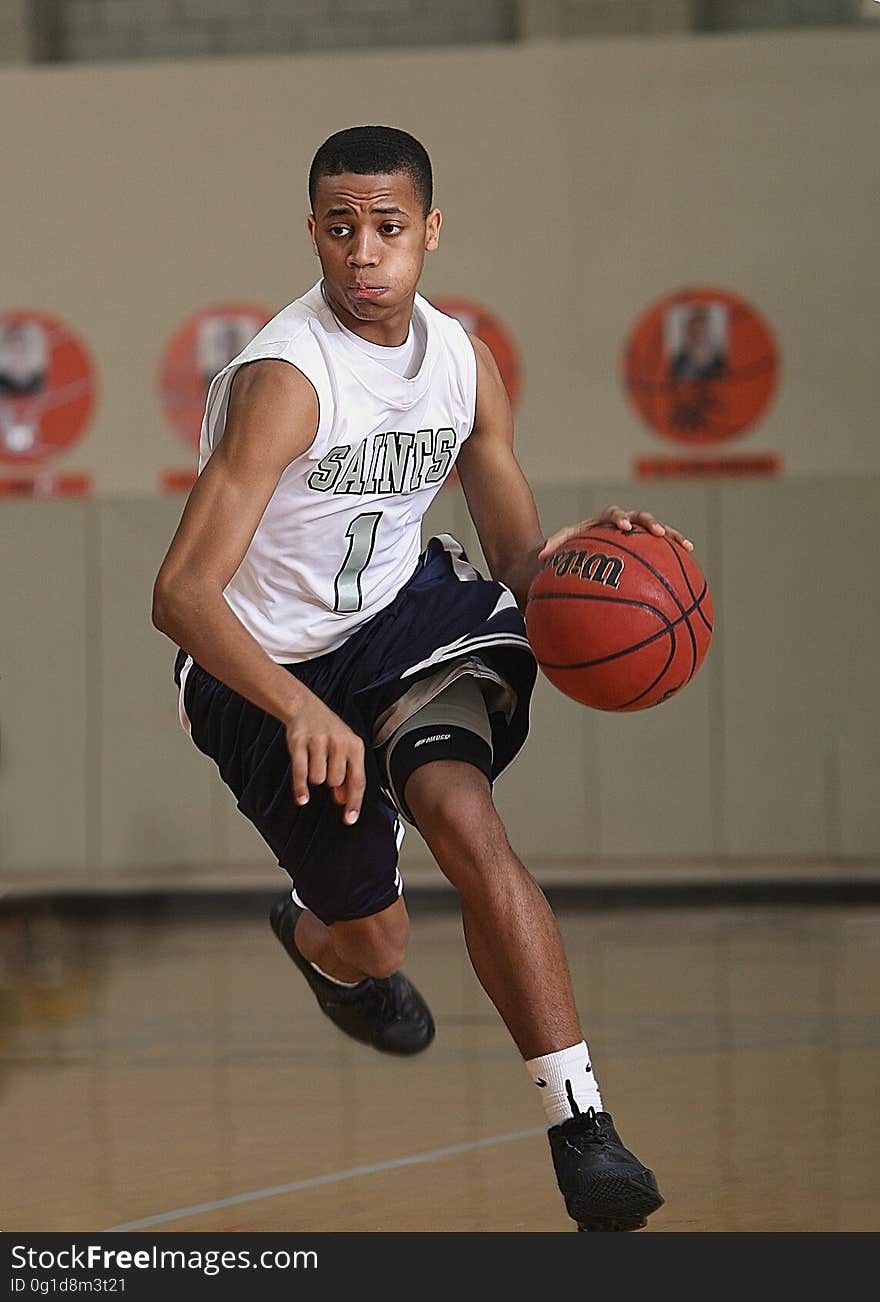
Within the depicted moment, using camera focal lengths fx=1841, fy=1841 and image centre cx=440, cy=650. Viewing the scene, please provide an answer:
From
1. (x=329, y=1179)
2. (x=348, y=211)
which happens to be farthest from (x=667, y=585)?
(x=329, y=1179)

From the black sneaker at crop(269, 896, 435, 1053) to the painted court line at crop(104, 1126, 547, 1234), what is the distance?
0.31m

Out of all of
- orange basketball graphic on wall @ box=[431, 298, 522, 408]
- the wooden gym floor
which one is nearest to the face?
the wooden gym floor

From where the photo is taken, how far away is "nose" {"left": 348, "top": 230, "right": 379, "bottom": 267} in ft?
10.3

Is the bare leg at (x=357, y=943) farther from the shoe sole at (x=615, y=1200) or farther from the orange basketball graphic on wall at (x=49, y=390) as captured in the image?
the orange basketball graphic on wall at (x=49, y=390)

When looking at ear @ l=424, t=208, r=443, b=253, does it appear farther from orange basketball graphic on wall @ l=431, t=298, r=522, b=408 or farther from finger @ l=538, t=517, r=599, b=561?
orange basketball graphic on wall @ l=431, t=298, r=522, b=408

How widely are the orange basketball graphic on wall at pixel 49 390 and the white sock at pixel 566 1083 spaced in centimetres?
717

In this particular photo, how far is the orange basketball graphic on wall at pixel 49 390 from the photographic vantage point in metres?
9.57

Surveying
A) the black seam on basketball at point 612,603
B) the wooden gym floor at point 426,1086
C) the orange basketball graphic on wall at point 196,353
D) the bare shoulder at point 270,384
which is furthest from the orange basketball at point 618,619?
the orange basketball graphic on wall at point 196,353

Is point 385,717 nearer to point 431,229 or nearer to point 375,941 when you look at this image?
point 375,941

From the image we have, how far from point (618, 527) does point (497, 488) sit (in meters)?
0.39

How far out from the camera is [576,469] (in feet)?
30.9

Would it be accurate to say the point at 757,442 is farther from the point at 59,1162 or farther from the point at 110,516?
the point at 59,1162

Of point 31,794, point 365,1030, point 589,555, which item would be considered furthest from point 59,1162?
point 31,794

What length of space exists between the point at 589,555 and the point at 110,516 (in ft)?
21.8
